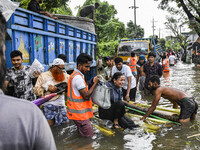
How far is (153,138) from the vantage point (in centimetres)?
398

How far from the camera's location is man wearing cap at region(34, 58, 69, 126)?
413cm

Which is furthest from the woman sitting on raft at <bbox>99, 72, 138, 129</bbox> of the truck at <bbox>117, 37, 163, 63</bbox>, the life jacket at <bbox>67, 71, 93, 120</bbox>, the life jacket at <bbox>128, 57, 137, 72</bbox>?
the truck at <bbox>117, 37, 163, 63</bbox>

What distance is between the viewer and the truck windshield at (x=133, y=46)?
12.5 m

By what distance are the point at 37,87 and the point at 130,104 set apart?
8.04 ft

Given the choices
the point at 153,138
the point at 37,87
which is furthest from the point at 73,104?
the point at 153,138

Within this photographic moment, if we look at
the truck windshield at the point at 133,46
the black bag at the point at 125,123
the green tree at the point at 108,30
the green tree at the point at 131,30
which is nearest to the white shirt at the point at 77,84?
the black bag at the point at 125,123

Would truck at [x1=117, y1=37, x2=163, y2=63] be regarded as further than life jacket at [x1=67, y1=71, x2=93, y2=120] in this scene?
Yes

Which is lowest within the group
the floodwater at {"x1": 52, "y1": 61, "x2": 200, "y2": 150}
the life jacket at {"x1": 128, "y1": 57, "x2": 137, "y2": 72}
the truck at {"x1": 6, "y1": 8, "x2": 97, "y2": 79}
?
the floodwater at {"x1": 52, "y1": 61, "x2": 200, "y2": 150}

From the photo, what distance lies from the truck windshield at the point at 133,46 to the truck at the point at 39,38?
5.03 m

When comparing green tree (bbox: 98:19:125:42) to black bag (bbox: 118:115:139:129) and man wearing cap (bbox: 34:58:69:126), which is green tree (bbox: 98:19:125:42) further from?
black bag (bbox: 118:115:139:129)

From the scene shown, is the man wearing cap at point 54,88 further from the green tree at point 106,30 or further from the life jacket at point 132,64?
the green tree at point 106,30

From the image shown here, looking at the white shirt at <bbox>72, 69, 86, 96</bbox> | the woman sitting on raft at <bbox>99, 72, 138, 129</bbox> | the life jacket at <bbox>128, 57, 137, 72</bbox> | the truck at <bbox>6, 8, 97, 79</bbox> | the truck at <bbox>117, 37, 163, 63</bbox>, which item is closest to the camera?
the white shirt at <bbox>72, 69, 86, 96</bbox>

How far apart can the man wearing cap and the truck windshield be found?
28.2 feet

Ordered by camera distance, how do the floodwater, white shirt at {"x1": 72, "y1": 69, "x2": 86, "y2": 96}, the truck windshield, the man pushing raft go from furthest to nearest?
1. the truck windshield
2. the man pushing raft
3. the floodwater
4. white shirt at {"x1": 72, "y1": 69, "x2": 86, "y2": 96}
